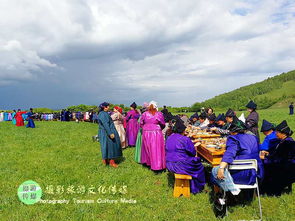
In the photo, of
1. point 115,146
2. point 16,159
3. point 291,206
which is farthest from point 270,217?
point 16,159

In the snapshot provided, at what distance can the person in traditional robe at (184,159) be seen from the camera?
4953 millimetres

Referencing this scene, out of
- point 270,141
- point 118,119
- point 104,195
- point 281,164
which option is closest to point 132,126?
point 118,119

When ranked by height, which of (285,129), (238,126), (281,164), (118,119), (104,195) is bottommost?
(104,195)

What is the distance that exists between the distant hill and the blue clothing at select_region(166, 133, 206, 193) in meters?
88.3

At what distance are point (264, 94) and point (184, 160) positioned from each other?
371 ft

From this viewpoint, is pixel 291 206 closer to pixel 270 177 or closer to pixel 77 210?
pixel 270 177

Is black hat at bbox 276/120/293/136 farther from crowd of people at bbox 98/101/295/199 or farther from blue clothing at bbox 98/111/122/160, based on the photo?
blue clothing at bbox 98/111/122/160

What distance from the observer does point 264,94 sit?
10456cm

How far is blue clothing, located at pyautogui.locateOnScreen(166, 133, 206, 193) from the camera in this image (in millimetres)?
4949

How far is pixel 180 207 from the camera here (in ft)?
15.0

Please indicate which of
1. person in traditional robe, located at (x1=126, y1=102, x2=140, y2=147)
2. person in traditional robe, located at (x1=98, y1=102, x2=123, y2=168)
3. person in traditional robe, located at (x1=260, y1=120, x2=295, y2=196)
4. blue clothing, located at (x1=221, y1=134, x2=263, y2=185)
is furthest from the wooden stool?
person in traditional robe, located at (x1=126, y1=102, x2=140, y2=147)

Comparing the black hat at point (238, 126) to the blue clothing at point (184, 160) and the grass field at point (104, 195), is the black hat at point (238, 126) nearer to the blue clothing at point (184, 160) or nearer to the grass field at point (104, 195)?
the blue clothing at point (184, 160)

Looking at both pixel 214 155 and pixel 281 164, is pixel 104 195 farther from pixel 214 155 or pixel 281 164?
pixel 281 164

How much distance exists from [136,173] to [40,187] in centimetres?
259
